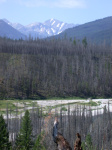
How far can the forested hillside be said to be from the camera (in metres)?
126

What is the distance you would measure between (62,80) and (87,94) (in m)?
14.2

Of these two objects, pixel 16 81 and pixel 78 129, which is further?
pixel 16 81

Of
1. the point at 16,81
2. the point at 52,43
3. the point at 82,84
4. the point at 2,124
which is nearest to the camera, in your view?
the point at 2,124

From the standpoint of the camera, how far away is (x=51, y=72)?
145 m

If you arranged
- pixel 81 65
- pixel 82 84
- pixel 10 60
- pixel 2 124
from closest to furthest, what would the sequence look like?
pixel 2 124 < pixel 82 84 < pixel 10 60 < pixel 81 65

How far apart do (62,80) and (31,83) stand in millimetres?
16902

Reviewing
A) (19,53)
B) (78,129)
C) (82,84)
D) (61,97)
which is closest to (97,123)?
(78,129)

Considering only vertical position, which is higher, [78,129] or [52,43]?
[52,43]

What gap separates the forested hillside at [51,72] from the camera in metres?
126

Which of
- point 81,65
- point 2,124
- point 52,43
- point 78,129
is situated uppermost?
point 52,43

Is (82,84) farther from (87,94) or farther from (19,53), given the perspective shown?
(19,53)

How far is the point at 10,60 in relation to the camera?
146250 millimetres

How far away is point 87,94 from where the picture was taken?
132250 millimetres

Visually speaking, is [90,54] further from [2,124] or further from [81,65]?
[2,124]
